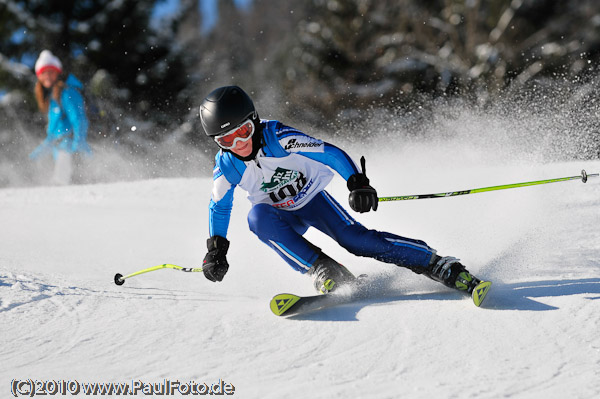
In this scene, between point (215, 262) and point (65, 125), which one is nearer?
point (215, 262)

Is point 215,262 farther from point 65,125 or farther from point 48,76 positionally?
point 48,76

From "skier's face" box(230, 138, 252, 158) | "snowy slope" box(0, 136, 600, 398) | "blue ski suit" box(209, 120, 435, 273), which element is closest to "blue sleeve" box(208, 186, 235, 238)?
"blue ski suit" box(209, 120, 435, 273)

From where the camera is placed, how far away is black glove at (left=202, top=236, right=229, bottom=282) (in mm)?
3285

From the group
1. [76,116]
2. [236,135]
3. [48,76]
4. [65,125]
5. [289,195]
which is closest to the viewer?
[236,135]

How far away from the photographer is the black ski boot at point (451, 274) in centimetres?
301

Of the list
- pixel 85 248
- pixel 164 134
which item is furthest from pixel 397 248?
pixel 164 134

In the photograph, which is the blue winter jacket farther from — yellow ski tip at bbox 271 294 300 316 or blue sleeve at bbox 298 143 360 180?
yellow ski tip at bbox 271 294 300 316

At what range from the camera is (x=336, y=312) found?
117 inches

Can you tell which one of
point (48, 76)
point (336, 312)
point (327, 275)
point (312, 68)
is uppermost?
point (312, 68)

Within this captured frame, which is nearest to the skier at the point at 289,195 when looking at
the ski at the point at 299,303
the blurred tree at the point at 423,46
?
the ski at the point at 299,303

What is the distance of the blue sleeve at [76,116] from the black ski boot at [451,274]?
6.55m

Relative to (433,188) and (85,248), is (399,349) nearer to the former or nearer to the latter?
(85,248)

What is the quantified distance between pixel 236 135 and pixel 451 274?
3.98 ft

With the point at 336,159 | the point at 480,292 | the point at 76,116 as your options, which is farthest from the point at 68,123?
the point at 480,292
